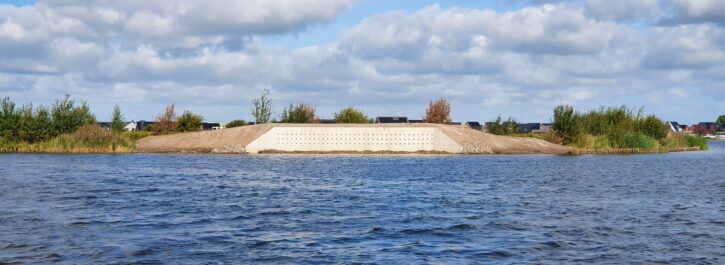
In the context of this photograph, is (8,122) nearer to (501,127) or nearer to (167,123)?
(167,123)

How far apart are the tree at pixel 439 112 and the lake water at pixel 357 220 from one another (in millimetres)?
86954

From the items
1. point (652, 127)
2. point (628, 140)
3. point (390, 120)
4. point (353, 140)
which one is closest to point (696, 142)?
point (652, 127)

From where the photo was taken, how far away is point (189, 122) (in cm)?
11638

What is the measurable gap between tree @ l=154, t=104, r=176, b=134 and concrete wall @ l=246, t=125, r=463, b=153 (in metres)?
24.3

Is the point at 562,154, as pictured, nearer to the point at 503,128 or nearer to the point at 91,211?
the point at 503,128

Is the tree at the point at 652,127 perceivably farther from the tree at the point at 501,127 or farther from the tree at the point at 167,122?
the tree at the point at 167,122

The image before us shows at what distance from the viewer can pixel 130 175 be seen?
5225 centimetres

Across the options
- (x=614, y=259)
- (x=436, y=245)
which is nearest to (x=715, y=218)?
(x=614, y=259)

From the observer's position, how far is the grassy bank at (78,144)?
90.1 metres

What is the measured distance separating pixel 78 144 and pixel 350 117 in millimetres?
50958

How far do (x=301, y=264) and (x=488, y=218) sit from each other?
461 inches

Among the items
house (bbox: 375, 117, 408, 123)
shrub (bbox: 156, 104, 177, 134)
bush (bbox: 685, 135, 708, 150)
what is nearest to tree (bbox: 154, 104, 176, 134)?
shrub (bbox: 156, 104, 177, 134)

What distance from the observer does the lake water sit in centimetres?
2005

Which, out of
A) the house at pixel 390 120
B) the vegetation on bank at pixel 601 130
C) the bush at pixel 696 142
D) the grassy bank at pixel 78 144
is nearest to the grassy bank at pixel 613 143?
the vegetation on bank at pixel 601 130
